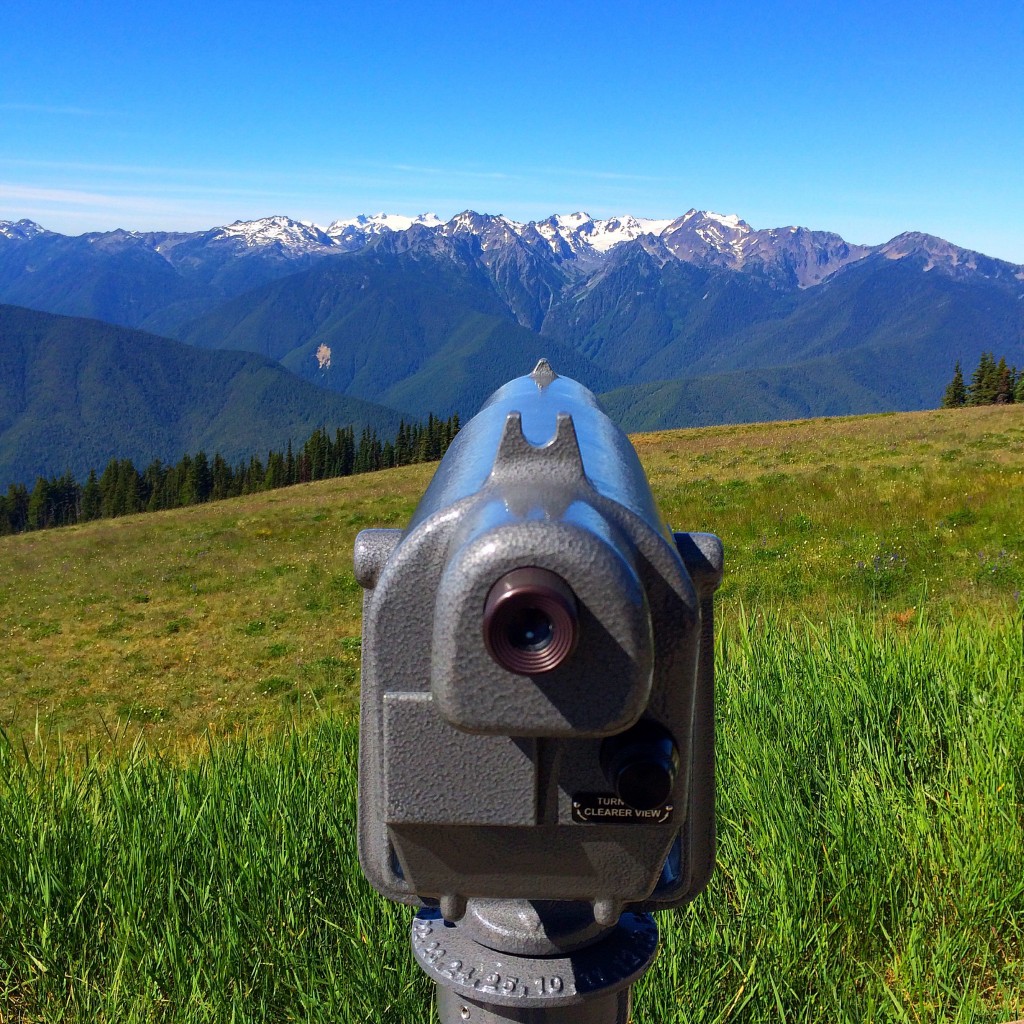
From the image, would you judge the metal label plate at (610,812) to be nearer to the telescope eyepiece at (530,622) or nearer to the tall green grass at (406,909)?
the telescope eyepiece at (530,622)

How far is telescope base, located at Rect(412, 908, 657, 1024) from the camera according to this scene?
58.6 inches

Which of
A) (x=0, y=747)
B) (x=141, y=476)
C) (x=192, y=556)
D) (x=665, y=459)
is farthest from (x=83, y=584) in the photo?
(x=141, y=476)

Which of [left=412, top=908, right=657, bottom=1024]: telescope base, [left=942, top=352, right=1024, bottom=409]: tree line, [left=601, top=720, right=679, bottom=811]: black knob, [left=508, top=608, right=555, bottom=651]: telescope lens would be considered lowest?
[left=412, top=908, right=657, bottom=1024]: telescope base

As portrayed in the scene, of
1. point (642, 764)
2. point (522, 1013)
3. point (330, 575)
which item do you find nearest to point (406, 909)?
point (522, 1013)

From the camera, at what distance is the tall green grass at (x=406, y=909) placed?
2.69 m

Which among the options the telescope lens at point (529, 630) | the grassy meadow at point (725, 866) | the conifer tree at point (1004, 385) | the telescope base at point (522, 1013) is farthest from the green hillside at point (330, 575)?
the conifer tree at point (1004, 385)

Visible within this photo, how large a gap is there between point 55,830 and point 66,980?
0.52 m

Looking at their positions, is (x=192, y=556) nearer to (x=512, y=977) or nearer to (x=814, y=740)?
(x=814, y=740)

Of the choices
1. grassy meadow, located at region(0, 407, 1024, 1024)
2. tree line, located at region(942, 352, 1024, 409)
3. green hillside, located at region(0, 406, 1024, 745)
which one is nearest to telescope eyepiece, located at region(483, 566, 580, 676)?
grassy meadow, located at region(0, 407, 1024, 1024)

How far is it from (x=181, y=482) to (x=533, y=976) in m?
93.0

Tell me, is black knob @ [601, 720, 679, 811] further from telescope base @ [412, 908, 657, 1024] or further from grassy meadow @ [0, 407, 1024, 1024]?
grassy meadow @ [0, 407, 1024, 1024]

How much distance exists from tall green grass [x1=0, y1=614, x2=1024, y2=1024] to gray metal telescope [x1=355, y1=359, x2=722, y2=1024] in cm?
123

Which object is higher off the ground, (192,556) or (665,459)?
(665,459)

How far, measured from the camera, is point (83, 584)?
74.1 feet
